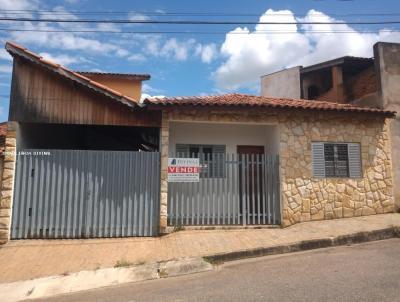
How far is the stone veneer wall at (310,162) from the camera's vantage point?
9086 millimetres

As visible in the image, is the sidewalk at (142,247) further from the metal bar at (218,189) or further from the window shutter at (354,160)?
the window shutter at (354,160)

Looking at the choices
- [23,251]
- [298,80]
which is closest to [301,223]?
[23,251]

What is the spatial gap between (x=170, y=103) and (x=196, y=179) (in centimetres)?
200

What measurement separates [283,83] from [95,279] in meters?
14.7

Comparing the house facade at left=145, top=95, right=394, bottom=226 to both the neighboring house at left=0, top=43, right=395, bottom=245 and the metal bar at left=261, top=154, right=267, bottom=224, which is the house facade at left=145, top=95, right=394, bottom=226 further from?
the metal bar at left=261, top=154, right=267, bottom=224

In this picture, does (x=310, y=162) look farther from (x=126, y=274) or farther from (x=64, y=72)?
(x=64, y=72)

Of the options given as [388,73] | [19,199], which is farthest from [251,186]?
[388,73]

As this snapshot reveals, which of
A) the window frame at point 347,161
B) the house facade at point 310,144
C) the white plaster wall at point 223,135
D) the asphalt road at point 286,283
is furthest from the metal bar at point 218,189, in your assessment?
the window frame at point 347,161

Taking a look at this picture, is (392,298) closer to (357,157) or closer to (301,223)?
(301,223)

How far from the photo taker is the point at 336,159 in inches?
382

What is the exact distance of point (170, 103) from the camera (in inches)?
332

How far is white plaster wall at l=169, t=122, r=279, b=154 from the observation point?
10.2 meters

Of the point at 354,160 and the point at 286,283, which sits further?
the point at 354,160

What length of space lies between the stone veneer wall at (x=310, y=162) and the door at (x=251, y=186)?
1.99 feet
